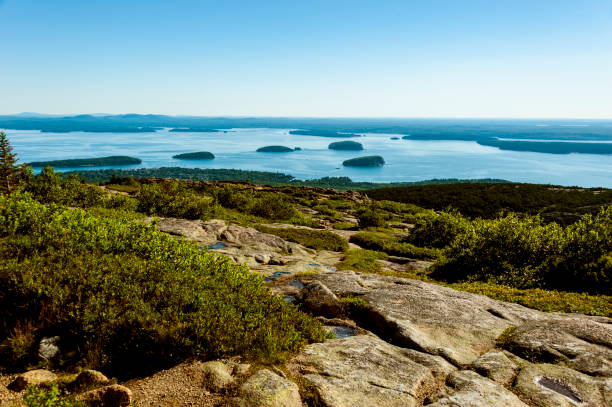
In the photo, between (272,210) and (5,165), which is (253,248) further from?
(5,165)

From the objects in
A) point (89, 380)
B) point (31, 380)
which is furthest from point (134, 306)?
point (31, 380)

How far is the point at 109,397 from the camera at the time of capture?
521 cm

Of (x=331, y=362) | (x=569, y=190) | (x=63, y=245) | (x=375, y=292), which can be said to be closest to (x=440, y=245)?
(x=375, y=292)

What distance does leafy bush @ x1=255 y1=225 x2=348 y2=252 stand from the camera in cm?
2263

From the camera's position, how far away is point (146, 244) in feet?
33.9

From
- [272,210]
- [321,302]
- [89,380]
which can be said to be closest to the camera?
[89,380]

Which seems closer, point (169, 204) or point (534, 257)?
point (534, 257)

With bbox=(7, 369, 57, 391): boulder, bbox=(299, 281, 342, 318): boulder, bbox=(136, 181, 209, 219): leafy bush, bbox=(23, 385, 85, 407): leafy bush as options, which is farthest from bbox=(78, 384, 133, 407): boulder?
bbox=(136, 181, 209, 219): leafy bush

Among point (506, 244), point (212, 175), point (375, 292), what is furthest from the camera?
point (212, 175)

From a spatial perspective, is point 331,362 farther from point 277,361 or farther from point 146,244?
point 146,244

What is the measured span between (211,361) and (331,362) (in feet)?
7.65

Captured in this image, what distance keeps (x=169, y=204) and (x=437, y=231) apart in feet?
70.5

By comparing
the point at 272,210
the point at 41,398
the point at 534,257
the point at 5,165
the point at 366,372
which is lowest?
the point at 272,210

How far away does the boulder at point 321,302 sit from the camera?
32.1 ft
